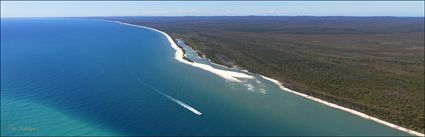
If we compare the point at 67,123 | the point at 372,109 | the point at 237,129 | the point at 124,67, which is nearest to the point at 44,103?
the point at 67,123

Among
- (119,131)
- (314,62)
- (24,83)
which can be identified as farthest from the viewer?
(314,62)

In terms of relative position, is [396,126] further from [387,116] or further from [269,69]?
[269,69]

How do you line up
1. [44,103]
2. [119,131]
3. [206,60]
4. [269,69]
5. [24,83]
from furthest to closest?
1. [206,60]
2. [269,69]
3. [24,83]
4. [44,103]
5. [119,131]

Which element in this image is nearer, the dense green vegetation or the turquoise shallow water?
the turquoise shallow water

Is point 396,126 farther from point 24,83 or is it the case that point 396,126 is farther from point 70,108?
point 24,83

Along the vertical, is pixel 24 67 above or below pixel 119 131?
above

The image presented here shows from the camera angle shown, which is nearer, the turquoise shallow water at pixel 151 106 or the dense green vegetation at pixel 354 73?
the turquoise shallow water at pixel 151 106

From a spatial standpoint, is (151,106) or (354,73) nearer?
(151,106)

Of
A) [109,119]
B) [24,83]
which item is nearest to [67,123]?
[109,119]

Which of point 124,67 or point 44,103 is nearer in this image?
point 44,103

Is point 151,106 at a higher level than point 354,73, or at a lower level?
lower
